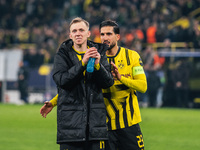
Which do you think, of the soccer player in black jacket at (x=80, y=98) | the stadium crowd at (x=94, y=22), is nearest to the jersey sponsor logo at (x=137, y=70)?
the soccer player in black jacket at (x=80, y=98)

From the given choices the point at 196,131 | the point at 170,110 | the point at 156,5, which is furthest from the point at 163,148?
the point at 156,5

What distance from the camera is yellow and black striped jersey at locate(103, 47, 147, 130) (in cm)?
564

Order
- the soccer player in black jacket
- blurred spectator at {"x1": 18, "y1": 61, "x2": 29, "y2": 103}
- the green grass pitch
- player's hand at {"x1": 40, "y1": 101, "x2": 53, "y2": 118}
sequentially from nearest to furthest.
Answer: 1. the soccer player in black jacket
2. player's hand at {"x1": 40, "y1": 101, "x2": 53, "y2": 118}
3. the green grass pitch
4. blurred spectator at {"x1": 18, "y1": 61, "x2": 29, "y2": 103}

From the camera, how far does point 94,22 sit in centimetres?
2406

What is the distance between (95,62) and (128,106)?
4.38ft

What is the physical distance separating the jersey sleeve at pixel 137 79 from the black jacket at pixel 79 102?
879mm

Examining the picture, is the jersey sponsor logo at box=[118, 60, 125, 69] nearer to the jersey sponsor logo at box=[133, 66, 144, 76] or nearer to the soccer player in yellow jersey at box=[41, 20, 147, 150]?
the soccer player in yellow jersey at box=[41, 20, 147, 150]

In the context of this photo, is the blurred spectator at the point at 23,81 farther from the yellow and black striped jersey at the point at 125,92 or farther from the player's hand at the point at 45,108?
the player's hand at the point at 45,108

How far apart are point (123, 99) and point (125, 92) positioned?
0.29 ft

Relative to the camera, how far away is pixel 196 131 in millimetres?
12094

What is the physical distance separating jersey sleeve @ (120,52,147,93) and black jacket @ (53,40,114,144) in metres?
0.88

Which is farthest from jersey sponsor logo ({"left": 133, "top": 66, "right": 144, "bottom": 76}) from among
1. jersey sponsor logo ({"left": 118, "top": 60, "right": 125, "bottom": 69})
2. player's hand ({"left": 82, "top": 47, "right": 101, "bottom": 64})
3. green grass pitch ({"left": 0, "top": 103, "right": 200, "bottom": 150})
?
green grass pitch ({"left": 0, "top": 103, "right": 200, "bottom": 150})

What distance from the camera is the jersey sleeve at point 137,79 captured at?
5570 millimetres

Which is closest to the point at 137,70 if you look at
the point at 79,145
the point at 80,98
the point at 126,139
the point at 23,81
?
the point at 126,139
